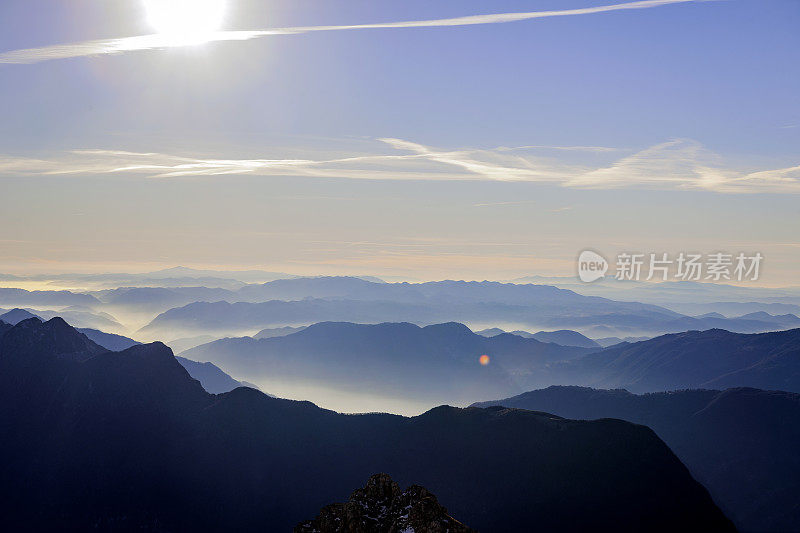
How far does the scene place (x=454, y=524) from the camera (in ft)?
308

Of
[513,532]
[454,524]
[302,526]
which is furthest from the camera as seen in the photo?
[513,532]

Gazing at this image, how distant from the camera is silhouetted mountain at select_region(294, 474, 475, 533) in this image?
94.5 m

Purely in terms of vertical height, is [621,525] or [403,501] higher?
[403,501]

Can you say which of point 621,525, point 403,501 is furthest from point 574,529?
point 403,501

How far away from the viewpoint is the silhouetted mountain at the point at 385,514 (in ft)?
310

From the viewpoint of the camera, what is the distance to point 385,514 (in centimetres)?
10138

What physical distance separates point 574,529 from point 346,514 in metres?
127

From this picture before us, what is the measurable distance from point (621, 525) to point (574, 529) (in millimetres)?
16372

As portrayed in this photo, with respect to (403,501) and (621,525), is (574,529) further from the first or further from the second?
(403,501)

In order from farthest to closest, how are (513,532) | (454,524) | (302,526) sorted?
(513,532)
(302,526)
(454,524)

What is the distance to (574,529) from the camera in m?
197

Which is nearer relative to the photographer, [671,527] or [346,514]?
[346,514]

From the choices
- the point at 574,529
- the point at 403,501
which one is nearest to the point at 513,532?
the point at 574,529

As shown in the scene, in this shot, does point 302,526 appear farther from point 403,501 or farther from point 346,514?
point 403,501
